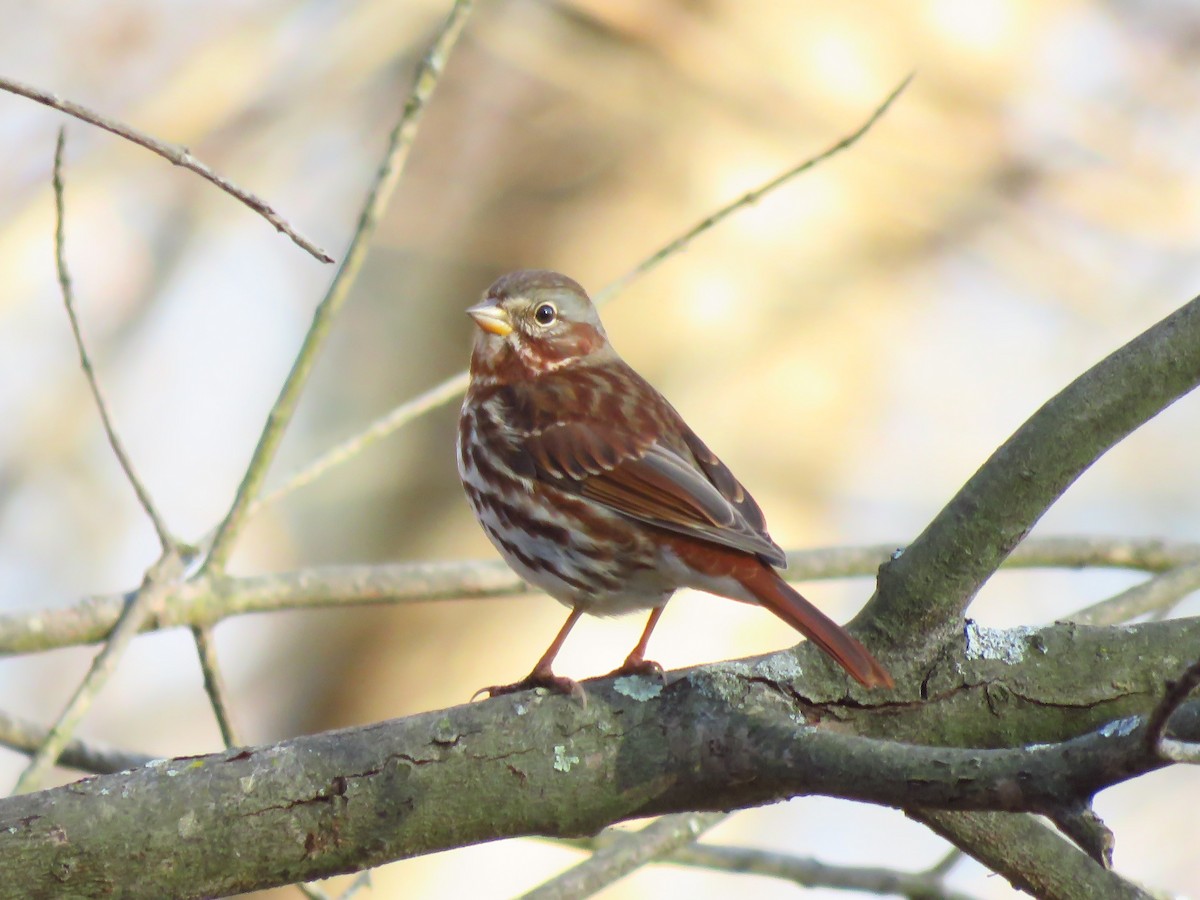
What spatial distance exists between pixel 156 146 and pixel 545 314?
8.65 ft

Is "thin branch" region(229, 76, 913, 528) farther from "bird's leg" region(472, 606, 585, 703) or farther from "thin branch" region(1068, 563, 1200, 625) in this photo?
"thin branch" region(1068, 563, 1200, 625)

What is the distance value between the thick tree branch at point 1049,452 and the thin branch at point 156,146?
1398mm

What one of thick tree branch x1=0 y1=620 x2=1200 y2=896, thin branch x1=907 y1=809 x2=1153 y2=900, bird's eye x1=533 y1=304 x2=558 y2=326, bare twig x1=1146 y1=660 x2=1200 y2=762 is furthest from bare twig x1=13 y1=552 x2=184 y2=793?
bare twig x1=1146 y1=660 x2=1200 y2=762

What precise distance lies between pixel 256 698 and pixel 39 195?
3.10 m

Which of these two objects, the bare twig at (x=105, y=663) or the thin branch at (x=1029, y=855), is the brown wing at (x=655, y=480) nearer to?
the thin branch at (x=1029, y=855)

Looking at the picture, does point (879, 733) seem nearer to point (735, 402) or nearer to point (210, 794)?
point (210, 794)

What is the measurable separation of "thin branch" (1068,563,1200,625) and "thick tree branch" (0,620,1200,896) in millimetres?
1124

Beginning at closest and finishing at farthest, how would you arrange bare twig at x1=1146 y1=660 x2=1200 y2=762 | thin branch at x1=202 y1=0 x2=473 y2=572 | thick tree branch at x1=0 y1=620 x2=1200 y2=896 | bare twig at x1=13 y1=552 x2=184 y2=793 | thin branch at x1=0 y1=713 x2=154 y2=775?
bare twig at x1=1146 y1=660 x2=1200 y2=762 → thick tree branch at x1=0 y1=620 x2=1200 y2=896 → bare twig at x1=13 y1=552 x2=184 y2=793 → thin branch at x1=0 y1=713 x2=154 y2=775 → thin branch at x1=202 y1=0 x2=473 y2=572

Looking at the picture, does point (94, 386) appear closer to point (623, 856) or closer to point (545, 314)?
point (545, 314)

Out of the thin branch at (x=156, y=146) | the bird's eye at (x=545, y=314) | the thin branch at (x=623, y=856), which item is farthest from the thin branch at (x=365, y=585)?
the thin branch at (x=156, y=146)

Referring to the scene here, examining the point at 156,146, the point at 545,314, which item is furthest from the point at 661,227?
the point at 156,146

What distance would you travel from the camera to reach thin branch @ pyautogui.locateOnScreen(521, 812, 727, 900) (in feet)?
12.0

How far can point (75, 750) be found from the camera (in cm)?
392

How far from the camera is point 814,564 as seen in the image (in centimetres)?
467
